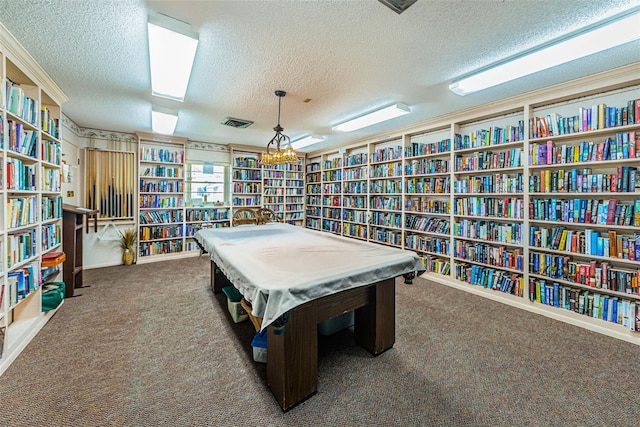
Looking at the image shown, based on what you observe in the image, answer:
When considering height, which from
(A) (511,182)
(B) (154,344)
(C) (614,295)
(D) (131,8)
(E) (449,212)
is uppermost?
(D) (131,8)

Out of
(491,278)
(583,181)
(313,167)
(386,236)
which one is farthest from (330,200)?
(583,181)

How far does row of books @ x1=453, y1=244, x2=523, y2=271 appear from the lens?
300 centimetres

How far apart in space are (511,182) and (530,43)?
1.60 m

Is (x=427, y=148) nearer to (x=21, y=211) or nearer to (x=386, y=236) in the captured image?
(x=386, y=236)

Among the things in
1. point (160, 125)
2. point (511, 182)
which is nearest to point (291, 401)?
point (511, 182)

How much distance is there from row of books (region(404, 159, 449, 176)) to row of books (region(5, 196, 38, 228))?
4.50 m

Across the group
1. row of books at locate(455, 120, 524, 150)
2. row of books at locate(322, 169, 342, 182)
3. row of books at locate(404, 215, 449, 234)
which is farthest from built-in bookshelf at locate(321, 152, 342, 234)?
row of books at locate(455, 120, 524, 150)

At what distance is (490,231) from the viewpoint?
3.24m

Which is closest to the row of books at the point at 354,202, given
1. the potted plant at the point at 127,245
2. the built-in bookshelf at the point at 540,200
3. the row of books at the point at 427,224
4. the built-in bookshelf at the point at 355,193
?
the built-in bookshelf at the point at 355,193

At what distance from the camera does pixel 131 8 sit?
5.23ft

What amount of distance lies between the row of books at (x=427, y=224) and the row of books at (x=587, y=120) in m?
1.51

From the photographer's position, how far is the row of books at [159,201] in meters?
4.79

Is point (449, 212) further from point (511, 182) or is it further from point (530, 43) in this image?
point (530, 43)

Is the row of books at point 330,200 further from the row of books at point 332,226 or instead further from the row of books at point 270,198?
the row of books at point 270,198
